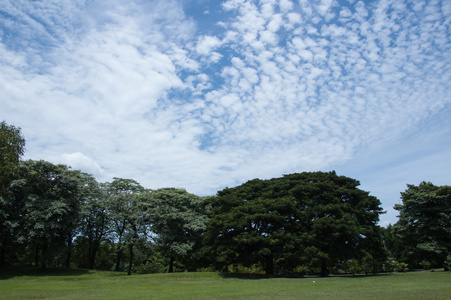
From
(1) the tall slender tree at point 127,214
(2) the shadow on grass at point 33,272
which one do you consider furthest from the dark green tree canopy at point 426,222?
(2) the shadow on grass at point 33,272

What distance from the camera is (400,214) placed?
38.7 m

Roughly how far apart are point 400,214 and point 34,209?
44588 mm

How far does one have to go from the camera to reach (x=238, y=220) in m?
29.8

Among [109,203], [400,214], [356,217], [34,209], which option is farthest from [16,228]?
[400,214]

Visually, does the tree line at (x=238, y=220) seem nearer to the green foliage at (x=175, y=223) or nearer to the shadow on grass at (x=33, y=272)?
the green foliage at (x=175, y=223)

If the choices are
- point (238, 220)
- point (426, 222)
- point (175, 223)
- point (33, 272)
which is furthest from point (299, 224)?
point (33, 272)

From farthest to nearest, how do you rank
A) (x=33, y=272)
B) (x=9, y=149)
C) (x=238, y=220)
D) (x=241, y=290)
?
1. (x=33, y=272)
2. (x=238, y=220)
3. (x=9, y=149)
4. (x=241, y=290)

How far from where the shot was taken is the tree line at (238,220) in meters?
29.1

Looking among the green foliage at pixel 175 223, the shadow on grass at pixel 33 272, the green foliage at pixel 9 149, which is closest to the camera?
the green foliage at pixel 9 149

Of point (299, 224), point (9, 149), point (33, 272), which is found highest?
point (9, 149)

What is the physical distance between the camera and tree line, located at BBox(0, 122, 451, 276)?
95.3ft

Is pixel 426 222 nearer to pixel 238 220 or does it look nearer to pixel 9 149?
pixel 238 220

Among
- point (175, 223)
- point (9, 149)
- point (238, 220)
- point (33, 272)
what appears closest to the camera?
point (9, 149)

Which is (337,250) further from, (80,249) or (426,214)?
(80,249)
